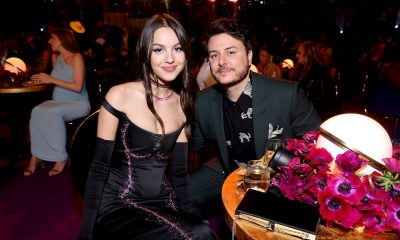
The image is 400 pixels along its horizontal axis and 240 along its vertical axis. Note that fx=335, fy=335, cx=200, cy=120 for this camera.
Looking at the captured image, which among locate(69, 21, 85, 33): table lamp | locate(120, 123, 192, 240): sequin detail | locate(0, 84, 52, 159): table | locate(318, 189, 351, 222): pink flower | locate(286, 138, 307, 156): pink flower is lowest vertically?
locate(0, 84, 52, 159): table

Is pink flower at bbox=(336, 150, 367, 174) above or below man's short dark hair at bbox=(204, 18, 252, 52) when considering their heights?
below

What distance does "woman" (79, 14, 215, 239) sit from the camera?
72.9 inches

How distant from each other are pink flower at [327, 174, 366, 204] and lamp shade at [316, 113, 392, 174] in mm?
131

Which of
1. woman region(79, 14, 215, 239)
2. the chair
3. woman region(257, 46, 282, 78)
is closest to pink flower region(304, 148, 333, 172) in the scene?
woman region(79, 14, 215, 239)

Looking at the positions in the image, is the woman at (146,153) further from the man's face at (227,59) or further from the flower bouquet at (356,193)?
the flower bouquet at (356,193)

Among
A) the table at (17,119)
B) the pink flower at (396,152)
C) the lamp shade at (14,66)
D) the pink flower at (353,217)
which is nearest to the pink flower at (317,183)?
the pink flower at (353,217)

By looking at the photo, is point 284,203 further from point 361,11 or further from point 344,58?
point 361,11

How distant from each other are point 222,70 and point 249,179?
1051 millimetres

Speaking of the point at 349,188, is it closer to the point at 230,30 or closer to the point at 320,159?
the point at 320,159

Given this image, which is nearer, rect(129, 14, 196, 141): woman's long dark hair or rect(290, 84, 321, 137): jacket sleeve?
rect(129, 14, 196, 141): woman's long dark hair

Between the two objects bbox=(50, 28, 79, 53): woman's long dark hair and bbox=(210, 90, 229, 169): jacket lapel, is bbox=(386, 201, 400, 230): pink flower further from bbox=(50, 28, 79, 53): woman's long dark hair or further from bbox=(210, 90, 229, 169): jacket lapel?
bbox=(50, 28, 79, 53): woman's long dark hair

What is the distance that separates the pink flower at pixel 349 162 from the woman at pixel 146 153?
86 centimetres

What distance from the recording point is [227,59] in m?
2.54

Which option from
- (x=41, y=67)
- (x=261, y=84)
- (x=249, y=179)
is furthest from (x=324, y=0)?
(x=249, y=179)
